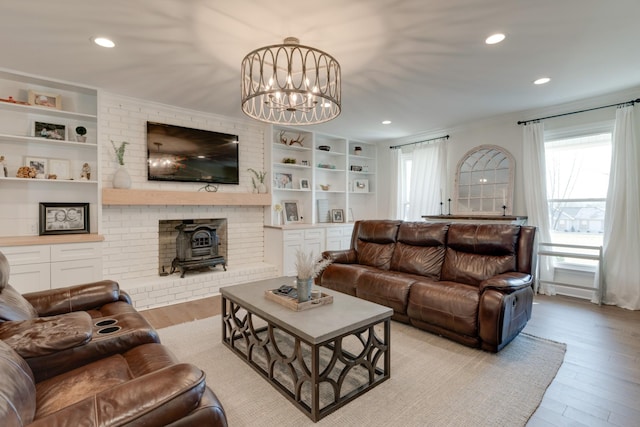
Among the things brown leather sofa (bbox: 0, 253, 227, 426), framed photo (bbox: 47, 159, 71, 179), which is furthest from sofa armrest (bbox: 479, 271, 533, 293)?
framed photo (bbox: 47, 159, 71, 179)

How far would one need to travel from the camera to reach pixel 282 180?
17.2ft

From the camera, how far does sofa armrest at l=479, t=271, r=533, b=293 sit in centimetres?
243

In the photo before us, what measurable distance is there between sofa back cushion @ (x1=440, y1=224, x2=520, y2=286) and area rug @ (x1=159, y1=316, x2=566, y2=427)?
25.1 inches

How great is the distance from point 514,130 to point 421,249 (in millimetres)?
2468

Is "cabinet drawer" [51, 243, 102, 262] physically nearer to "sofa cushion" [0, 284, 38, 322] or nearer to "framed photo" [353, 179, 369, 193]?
"sofa cushion" [0, 284, 38, 322]

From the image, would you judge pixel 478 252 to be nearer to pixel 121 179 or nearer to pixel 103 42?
pixel 103 42

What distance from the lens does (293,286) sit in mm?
2520

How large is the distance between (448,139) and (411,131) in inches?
25.3

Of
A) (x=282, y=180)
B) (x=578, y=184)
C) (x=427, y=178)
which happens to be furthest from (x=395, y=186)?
(x=578, y=184)

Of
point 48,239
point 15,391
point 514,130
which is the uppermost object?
point 514,130

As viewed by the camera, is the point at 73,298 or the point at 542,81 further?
the point at 542,81

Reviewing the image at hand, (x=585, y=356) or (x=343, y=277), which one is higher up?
(x=343, y=277)

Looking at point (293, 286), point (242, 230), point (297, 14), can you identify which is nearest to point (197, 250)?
point (242, 230)

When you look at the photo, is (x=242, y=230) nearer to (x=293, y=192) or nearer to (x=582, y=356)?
(x=293, y=192)
